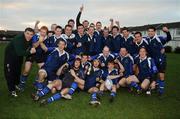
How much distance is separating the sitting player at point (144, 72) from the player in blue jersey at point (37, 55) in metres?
3.02

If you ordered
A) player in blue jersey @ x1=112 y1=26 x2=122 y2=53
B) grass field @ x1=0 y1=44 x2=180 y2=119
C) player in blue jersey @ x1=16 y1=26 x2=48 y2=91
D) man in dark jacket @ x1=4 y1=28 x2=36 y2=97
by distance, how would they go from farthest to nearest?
1. player in blue jersey @ x1=112 y1=26 x2=122 y2=53
2. player in blue jersey @ x1=16 y1=26 x2=48 y2=91
3. man in dark jacket @ x1=4 y1=28 x2=36 y2=97
4. grass field @ x1=0 y1=44 x2=180 y2=119

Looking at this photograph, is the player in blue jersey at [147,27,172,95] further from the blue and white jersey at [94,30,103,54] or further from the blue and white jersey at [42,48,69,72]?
the blue and white jersey at [42,48,69,72]

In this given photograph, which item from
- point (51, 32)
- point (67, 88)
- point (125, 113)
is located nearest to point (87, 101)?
point (67, 88)

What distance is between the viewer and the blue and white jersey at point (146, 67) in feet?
38.2

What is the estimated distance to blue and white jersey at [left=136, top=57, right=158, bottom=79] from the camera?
11.6 meters

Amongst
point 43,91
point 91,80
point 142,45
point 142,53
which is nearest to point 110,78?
point 91,80

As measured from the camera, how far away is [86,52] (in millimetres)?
12898

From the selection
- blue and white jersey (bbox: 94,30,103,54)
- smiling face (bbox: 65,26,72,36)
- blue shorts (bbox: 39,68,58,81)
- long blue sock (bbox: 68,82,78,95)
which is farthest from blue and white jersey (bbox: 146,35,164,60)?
blue shorts (bbox: 39,68,58,81)

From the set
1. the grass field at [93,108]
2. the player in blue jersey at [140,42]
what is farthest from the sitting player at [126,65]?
the player in blue jersey at [140,42]

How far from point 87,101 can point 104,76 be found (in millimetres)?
1457

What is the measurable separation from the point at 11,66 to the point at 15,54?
367 mm

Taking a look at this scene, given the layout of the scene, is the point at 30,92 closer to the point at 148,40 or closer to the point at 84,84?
the point at 84,84

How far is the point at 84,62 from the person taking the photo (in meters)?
11.5

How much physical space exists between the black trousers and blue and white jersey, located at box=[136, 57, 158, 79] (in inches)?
149
